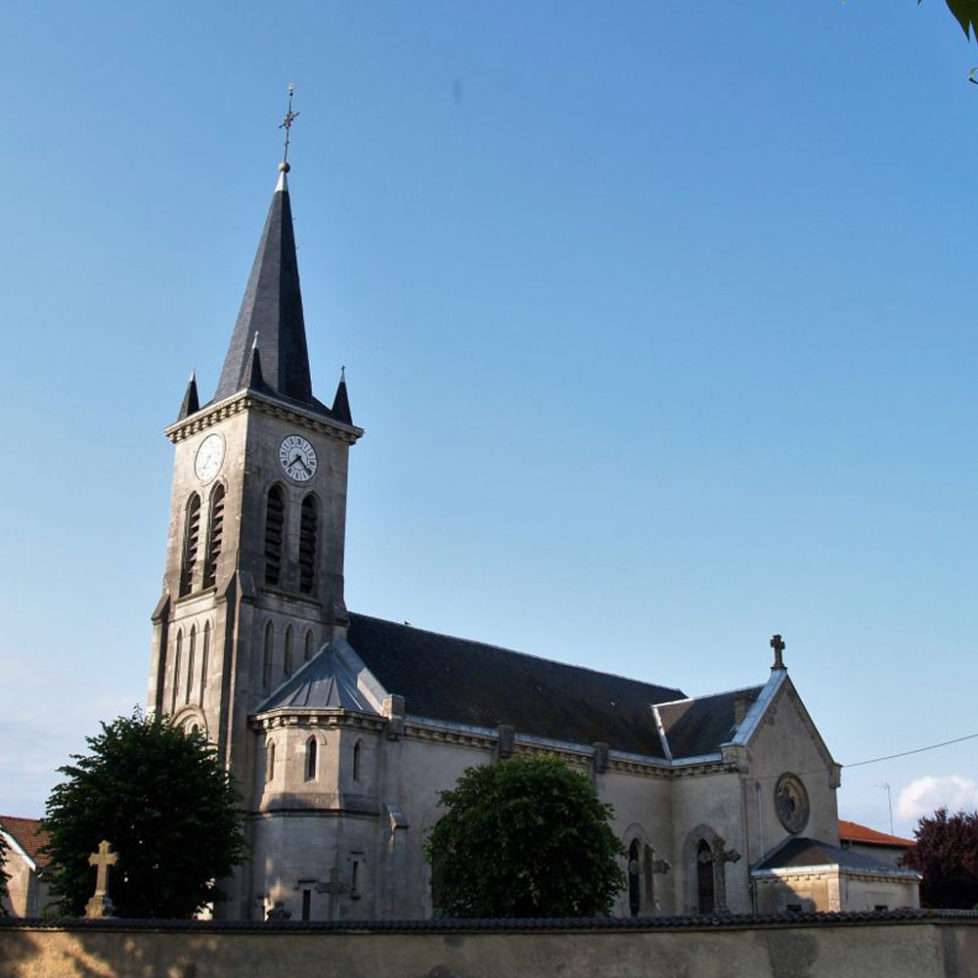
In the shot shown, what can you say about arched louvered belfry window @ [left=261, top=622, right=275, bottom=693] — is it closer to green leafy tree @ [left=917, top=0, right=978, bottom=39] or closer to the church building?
the church building

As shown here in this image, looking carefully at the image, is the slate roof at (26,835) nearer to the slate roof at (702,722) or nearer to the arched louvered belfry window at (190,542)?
the arched louvered belfry window at (190,542)

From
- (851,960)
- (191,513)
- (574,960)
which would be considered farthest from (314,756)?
(851,960)

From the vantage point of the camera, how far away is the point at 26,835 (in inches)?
2060

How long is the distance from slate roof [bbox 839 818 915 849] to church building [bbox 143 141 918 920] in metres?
13.0

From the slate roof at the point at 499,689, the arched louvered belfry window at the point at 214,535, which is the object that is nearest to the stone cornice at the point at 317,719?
the slate roof at the point at 499,689

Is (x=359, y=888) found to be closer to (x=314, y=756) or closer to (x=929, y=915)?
(x=314, y=756)

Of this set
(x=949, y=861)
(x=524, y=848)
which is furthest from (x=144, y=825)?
(x=949, y=861)

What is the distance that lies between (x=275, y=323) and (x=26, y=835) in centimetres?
2475

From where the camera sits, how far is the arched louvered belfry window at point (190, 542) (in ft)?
142

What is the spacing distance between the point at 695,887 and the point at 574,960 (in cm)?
2812

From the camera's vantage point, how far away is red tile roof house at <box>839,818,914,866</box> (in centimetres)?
6128

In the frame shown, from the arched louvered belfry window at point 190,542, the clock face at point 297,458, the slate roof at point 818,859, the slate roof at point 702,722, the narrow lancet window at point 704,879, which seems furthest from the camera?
the slate roof at point 702,722

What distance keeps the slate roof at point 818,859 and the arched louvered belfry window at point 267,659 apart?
746 inches

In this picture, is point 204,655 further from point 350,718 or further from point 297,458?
point 297,458
